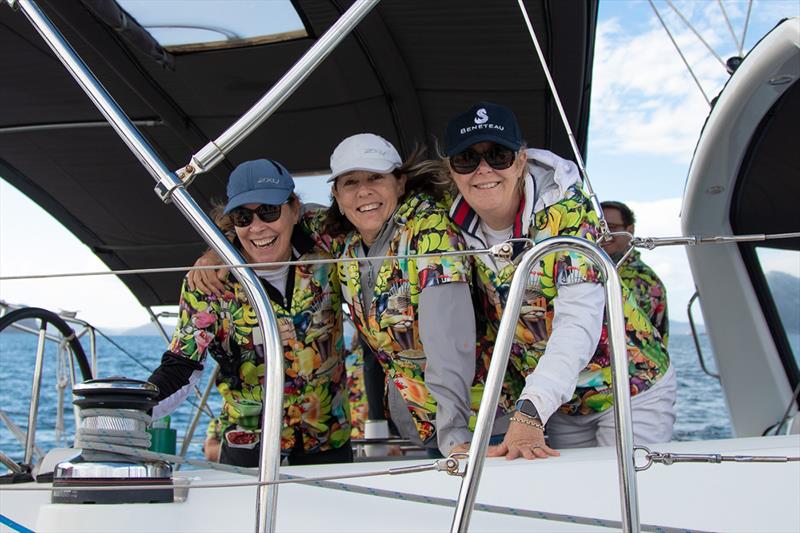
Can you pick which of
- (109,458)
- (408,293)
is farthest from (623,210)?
(109,458)

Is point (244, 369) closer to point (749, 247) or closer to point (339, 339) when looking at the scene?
point (339, 339)

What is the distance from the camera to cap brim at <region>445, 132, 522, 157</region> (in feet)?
7.34

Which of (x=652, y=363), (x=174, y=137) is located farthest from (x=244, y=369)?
(x=174, y=137)

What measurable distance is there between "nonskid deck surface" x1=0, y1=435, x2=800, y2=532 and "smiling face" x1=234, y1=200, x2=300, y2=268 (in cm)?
84

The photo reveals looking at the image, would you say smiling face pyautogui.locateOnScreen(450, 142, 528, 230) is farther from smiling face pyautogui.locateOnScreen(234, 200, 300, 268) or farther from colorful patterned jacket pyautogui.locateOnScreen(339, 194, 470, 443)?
smiling face pyautogui.locateOnScreen(234, 200, 300, 268)

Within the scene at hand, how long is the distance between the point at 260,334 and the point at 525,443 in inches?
35.1

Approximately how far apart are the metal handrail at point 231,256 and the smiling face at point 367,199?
2.21 ft

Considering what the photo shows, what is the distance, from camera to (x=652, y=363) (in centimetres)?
249

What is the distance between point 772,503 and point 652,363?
31.6 inches

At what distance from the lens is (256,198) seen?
2.46m

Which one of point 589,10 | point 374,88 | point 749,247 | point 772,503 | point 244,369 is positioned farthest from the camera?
point 749,247

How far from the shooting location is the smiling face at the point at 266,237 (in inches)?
99.0

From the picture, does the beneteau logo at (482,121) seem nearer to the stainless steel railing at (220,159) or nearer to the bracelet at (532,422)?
the stainless steel railing at (220,159)

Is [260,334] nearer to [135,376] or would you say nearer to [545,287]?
[545,287]
